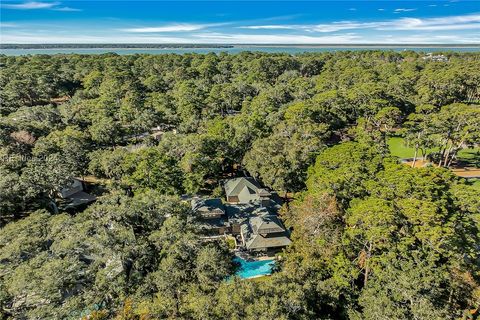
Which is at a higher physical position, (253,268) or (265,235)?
(265,235)

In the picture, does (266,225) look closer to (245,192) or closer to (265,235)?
(265,235)

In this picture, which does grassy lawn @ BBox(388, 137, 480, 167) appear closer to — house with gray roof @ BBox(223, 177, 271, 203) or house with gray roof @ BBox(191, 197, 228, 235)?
house with gray roof @ BBox(223, 177, 271, 203)

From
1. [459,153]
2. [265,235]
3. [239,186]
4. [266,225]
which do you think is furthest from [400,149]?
[265,235]

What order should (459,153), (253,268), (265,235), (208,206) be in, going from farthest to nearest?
(459,153)
(208,206)
(265,235)
(253,268)

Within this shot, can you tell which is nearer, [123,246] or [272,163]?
[123,246]

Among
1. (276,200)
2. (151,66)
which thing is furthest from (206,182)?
(151,66)

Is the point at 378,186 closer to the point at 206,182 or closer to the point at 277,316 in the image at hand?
the point at 277,316

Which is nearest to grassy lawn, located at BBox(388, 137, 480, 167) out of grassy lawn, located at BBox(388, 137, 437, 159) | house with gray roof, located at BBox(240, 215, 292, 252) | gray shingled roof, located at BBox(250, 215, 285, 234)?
grassy lawn, located at BBox(388, 137, 437, 159)
